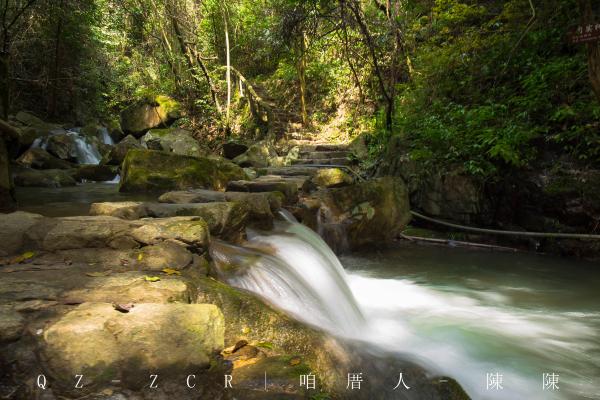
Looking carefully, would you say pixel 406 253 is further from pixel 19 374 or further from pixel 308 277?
pixel 19 374

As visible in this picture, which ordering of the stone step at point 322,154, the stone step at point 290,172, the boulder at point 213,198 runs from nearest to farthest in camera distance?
the boulder at point 213,198, the stone step at point 290,172, the stone step at point 322,154

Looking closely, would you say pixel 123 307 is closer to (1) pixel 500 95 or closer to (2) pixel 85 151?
(1) pixel 500 95

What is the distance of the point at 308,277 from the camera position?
4281 mm

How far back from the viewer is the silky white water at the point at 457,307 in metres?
3.41

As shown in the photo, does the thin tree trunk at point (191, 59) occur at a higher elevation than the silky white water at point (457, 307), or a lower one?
higher

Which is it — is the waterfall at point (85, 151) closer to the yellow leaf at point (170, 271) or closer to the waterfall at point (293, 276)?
the waterfall at point (293, 276)

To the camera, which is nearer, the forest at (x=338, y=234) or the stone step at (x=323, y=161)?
the forest at (x=338, y=234)

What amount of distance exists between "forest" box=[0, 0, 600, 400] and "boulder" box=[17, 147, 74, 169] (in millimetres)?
58

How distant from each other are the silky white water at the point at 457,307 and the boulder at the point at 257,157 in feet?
21.0

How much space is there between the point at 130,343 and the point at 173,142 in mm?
12897

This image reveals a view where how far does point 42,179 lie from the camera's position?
333 inches

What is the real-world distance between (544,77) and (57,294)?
26.8 ft

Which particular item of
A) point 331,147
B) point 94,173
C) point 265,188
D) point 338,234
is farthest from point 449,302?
point 94,173

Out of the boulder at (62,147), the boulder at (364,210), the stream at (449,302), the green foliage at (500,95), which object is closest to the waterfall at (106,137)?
the boulder at (62,147)
